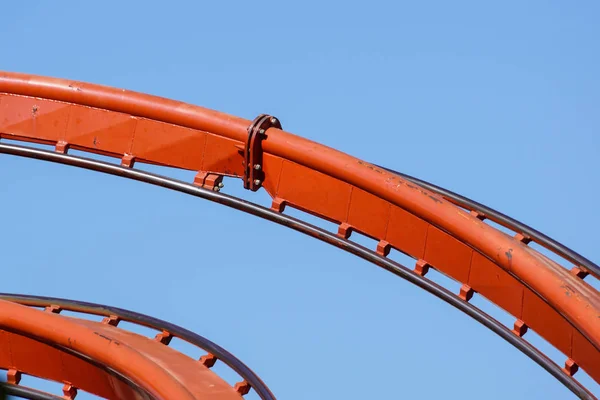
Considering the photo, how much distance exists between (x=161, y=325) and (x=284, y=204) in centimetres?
333

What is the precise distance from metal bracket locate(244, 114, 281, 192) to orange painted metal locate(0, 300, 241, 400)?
2.37 meters

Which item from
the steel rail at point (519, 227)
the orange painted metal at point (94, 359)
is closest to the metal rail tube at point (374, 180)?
the steel rail at point (519, 227)

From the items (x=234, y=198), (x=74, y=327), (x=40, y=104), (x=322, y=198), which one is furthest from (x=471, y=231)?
(x=40, y=104)

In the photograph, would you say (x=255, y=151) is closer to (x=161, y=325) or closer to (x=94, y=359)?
(x=94, y=359)

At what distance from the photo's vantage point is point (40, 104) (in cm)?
1523

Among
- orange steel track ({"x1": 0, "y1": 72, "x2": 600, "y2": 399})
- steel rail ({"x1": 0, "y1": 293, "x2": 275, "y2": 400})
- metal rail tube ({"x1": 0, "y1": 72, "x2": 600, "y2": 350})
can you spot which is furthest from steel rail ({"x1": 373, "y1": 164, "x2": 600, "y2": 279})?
steel rail ({"x1": 0, "y1": 293, "x2": 275, "y2": 400})

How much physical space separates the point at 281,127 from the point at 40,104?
3.05 meters

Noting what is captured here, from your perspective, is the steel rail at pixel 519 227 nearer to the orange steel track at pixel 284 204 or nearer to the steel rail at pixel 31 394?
the orange steel track at pixel 284 204

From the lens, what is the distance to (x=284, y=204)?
14344mm

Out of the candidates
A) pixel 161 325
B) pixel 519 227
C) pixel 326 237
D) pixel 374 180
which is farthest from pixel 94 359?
pixel 519 227

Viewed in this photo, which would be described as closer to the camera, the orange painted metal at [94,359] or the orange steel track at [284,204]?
the orange steel track at [284,204]

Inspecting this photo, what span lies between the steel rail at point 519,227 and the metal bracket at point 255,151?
53.9 inches

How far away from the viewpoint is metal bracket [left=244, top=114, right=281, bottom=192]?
1416cm

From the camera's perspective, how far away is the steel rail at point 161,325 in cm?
1576
